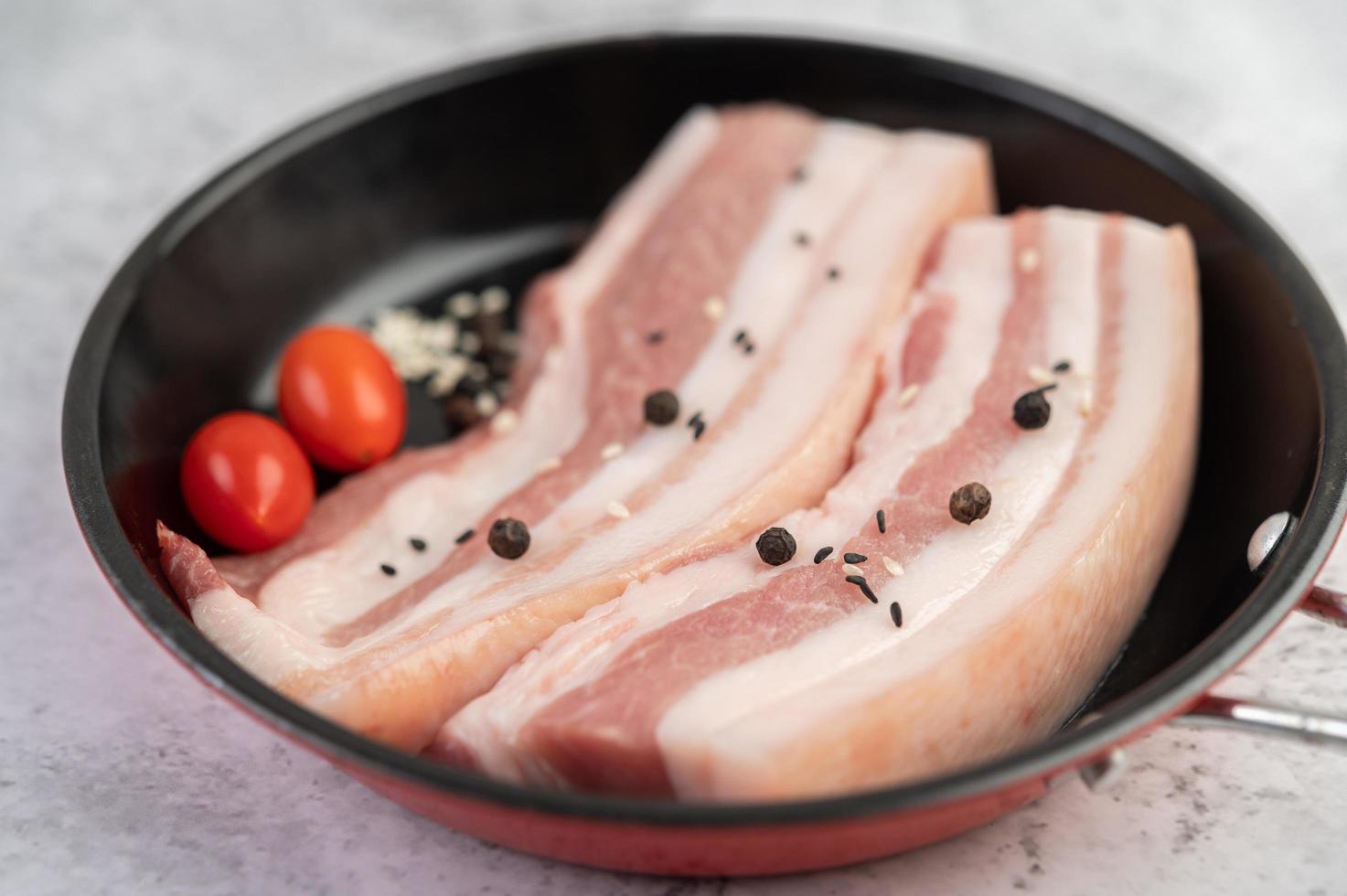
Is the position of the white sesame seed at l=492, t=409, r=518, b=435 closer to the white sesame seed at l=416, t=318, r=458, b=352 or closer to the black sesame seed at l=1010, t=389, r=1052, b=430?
the white sesame seed at l=416, t=318, r=458, b=352

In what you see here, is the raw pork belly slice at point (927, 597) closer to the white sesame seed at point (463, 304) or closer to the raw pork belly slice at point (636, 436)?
the raw pork belly slice at point (636, 436)

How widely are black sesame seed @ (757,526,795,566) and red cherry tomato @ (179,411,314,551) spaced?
4.55 feet

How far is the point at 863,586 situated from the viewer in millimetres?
2799

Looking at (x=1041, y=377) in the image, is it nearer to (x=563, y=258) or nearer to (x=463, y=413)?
(x=463, y=413)

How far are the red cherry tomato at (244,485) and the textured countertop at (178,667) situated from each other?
1.39 feet

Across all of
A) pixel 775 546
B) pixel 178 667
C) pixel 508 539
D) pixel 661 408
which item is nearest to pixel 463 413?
pixel 661 408

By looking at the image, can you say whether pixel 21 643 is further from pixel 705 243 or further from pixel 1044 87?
pixel 1044 87

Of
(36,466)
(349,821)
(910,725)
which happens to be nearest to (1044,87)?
(910,725)

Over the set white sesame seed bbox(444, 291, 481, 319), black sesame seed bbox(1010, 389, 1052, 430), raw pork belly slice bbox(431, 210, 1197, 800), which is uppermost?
white sesame seed bbox(444, 291, 481, 319)

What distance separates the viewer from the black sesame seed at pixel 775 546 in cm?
296

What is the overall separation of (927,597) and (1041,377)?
2.96 ft

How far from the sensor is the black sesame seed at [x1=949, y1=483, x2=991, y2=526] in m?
2.96

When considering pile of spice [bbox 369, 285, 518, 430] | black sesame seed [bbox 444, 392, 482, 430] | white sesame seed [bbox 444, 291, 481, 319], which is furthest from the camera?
white sesame seed [bbox 444, 291, 481, 319]

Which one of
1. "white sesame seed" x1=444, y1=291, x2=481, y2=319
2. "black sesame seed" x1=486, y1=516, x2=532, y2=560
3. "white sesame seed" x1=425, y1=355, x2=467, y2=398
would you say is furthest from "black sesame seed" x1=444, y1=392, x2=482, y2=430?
"black sesame seed" x1=486, y1=516, x2=532, y2=560
